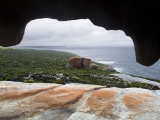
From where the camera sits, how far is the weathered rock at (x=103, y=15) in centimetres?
457

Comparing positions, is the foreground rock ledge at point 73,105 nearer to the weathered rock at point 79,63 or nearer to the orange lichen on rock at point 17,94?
the orange lichen on rock at point 17,94

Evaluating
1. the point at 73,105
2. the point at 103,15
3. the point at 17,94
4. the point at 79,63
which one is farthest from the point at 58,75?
the point at 103,15

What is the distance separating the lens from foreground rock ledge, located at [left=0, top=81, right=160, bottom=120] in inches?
292

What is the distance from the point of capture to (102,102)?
8766 millimetres

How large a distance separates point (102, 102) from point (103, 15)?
Answer: 16.8 ft

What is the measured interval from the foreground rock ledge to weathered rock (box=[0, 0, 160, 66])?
3.44 m

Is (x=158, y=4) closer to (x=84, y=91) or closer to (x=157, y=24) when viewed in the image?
(x=157, y=24)

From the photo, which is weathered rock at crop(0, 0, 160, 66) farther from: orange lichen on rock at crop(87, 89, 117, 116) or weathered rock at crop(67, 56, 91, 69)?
weathered rock at crop(67, 56, 91, 69)

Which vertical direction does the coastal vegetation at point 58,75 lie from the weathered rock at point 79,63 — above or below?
below

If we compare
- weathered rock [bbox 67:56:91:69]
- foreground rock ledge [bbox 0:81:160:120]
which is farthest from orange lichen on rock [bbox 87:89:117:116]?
weathered rock [bbox 67:56:91:69]

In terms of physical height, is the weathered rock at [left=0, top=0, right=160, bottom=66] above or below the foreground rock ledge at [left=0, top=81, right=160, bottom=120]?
above

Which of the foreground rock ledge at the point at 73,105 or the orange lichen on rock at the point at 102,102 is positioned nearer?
the foreground rock ledge at the point at 73,105

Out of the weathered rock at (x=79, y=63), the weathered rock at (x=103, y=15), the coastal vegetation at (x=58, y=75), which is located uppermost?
the weathered rock at (x=103, y=15)

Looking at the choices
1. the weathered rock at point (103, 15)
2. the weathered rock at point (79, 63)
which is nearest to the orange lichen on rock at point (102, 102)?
the weathered rock at point (103, 15)
